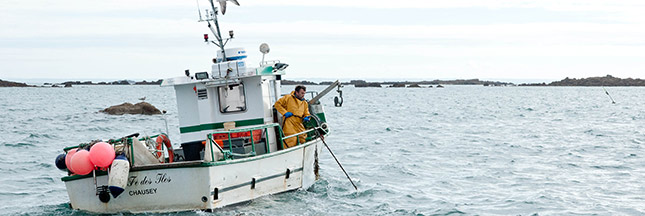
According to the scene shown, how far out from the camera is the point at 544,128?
3775 centimetres

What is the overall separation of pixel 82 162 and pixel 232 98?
13.1 feet

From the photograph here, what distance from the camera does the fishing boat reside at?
38.9 feet

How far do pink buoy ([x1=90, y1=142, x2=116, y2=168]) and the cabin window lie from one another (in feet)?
11.3

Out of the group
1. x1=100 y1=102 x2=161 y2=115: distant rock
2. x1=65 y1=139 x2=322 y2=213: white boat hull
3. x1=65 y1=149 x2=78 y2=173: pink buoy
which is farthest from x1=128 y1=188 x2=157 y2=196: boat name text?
x1=100 y1=102 x2=161 y2=115: distant rock

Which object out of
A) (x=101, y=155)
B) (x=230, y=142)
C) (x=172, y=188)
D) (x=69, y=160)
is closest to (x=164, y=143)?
(x=230, y=142)

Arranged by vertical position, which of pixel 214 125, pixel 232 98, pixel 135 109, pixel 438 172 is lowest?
pixel 438 172

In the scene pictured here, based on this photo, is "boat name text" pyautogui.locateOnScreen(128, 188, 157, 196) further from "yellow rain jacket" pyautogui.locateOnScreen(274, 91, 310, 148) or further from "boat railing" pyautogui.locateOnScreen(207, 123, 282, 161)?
"yellow rain jacket" pyautogui.locateOnScreen(274, 91, 310, 148)

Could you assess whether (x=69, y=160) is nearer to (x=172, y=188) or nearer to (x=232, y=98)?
(x=172, y=188)

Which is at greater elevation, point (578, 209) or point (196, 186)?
point (196, 186)

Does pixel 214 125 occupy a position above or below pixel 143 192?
above

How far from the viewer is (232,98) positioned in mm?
14758

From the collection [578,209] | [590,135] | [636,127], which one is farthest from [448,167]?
[636,127]

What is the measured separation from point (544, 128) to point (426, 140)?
10.1 metres

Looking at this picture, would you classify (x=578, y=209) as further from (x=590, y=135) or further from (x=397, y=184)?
(x=590, y=135)
